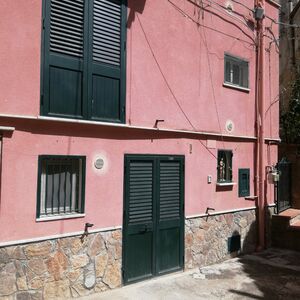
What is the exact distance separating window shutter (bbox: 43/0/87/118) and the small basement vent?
6152 mm

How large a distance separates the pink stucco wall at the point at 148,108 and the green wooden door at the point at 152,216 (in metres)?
0.28

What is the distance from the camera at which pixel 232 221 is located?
11.5 meters

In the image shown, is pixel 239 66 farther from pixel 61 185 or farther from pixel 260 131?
pixel 61 185

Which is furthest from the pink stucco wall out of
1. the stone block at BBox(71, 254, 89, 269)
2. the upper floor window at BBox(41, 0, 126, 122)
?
the stone block at BBox(71, 254, 89, 269)

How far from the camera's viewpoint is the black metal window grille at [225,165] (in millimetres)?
11375

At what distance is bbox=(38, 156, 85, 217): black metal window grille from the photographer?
7586mm

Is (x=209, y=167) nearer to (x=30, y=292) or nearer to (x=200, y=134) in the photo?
(x=200, y=134)

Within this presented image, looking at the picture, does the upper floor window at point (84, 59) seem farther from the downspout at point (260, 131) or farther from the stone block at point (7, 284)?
the downspout at point (260, 131)

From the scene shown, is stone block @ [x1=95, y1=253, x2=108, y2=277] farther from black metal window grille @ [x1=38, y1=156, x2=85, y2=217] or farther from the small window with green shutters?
the small window with green shutters

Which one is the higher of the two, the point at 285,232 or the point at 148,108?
the point at 148,108

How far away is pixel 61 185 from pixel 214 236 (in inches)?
195

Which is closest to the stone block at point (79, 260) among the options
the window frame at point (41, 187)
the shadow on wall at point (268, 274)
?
the window frame at point (41, 187)

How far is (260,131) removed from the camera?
40.7 ft

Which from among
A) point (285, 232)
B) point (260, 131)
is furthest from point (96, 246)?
point (285, 232)
